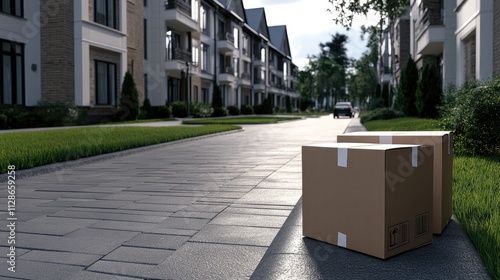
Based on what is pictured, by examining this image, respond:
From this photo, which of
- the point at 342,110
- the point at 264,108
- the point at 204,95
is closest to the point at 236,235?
the point at 204,95

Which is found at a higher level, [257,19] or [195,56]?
[257,19]

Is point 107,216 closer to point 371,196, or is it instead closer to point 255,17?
point 371,196

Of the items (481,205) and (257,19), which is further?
(257,19)

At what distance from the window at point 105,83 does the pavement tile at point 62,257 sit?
2077cm

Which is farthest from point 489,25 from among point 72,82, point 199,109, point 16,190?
point 199,109

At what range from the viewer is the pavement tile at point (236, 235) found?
12.0ft

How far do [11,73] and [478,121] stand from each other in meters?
18.6

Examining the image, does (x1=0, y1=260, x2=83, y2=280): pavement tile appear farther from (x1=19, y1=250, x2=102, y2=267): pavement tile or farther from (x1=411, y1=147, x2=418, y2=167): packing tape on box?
(x1=411, y1=147, x2=418, y2=167): packing tape on box

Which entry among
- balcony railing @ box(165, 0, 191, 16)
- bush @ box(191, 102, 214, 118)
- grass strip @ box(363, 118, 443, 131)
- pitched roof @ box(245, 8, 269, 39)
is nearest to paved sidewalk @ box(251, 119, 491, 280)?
grass strip @ box(363, 118, 443, 131)

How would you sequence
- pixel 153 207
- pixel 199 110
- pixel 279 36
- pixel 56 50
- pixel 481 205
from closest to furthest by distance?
pixel 481 205 → pixel 153 207 → pixel 56 50 → pixel 199 110 → pixel 279 36

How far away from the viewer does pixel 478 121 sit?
24.7 ft

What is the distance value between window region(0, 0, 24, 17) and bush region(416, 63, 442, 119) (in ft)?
57.9

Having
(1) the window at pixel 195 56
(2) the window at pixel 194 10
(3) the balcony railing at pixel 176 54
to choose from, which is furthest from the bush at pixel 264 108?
(3) the balcony railing at pixel 176 54

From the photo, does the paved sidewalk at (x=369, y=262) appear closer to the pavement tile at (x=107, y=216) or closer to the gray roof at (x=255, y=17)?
the pavement tile at (x=107, y=216)
